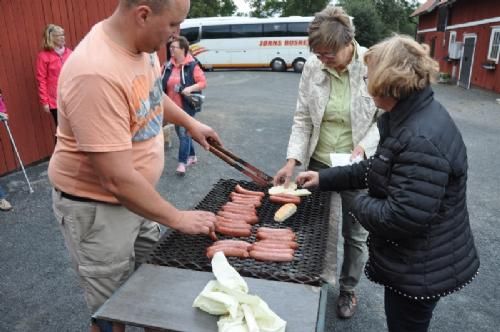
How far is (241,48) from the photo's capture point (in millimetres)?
25047

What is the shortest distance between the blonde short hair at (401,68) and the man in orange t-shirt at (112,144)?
2.89ft

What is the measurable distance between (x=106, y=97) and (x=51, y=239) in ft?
10.9

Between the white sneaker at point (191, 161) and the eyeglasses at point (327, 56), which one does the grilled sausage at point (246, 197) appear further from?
the white sneaker at point (191, 161)

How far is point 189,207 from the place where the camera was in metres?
4.96

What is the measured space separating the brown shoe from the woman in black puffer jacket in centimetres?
119

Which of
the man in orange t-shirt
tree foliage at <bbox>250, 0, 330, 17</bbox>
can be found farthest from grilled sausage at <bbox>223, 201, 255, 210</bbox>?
tree foliage at <bbox>250, 0, 330, 17</bbox>

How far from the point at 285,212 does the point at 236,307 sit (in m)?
1.07

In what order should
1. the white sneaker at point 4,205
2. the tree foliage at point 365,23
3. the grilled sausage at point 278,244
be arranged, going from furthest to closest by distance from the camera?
the tree foliage at point 365,23 → the white sneaker at point 4,205 → the grilled sausage at point 278,244

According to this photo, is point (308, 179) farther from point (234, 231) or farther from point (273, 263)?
point (273, 263)

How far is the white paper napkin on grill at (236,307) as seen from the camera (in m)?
1.53

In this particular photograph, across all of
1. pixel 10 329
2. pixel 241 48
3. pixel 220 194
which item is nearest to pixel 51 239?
pixel 10 329

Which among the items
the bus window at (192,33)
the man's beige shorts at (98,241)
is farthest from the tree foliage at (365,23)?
the man's beige shorts at (98,241)

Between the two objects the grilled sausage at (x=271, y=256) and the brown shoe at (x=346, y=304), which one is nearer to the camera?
the grilled sausage at (x=271, y=256)

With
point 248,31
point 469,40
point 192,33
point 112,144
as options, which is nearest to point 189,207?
point 112,144
